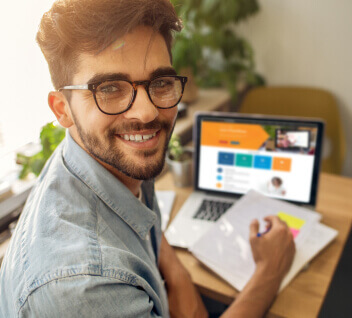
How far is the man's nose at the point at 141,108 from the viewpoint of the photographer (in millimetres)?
697

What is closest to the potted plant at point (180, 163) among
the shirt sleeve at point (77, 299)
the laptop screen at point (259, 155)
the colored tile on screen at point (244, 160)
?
the laptop screen at point (259, 155)

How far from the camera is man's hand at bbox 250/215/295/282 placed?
88 cm

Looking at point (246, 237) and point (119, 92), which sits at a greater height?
point (119, 92)

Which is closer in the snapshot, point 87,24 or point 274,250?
point 87,24

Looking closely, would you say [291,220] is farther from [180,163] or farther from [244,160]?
[180,163]

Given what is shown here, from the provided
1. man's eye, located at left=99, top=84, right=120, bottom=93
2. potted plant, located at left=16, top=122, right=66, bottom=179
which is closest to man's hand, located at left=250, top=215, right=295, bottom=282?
man's eye, located at left=99, top=84, right=120, bottom=93

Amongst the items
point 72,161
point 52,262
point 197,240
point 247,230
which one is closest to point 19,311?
point 52,262

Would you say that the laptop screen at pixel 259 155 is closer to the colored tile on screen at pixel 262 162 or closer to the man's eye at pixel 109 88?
the colored tile on screen at pixel 262 162

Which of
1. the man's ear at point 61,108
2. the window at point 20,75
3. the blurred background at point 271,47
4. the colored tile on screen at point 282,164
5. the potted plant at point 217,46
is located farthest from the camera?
the blurred background at point 271,47

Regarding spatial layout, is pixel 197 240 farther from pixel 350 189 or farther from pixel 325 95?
pixel 325 95

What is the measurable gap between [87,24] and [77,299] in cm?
53

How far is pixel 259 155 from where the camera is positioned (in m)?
1.18

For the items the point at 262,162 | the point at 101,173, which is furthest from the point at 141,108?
the point at 262,162

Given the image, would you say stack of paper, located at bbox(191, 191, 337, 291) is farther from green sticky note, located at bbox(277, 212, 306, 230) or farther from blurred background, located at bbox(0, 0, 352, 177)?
blurred background, located at bbox(0, 0, 352, 177)
